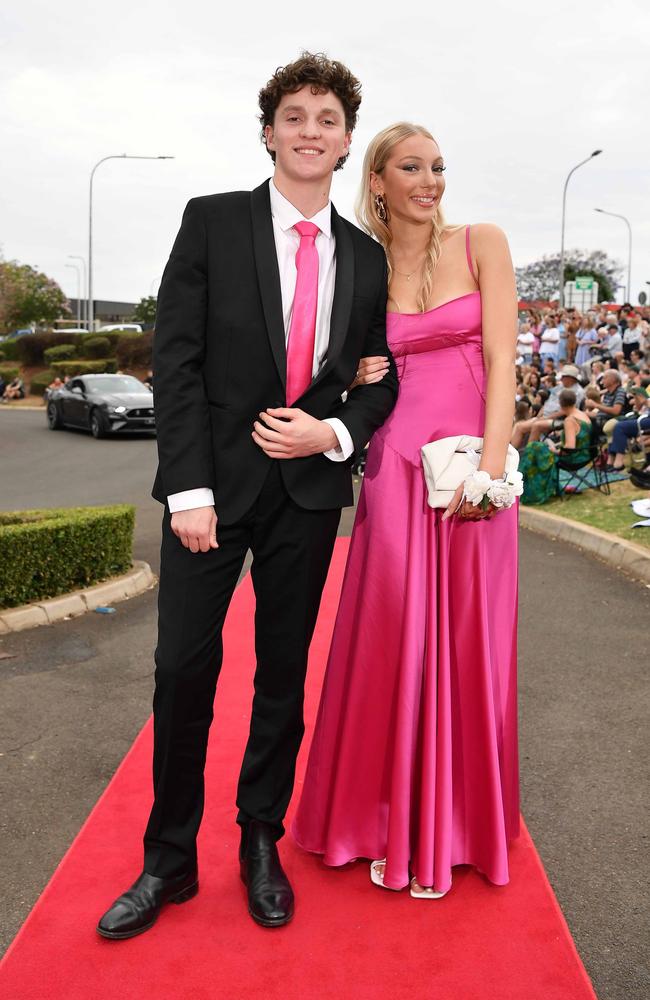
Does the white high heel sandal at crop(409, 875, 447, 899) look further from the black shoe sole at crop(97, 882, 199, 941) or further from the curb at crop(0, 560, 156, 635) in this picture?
the curb at crop(0, 560, 156, 635)

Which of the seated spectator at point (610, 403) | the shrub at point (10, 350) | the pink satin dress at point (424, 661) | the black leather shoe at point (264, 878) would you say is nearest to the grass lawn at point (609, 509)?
the seated spectator at point (610, 403)

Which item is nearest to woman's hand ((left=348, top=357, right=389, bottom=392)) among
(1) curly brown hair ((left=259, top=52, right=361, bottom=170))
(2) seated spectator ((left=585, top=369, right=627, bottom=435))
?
(1) curly brown hair ((left=259, top=52, right=361, bottom=170))

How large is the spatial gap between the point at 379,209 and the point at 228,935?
2249 millimetres

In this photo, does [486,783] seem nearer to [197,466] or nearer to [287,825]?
[287,825]

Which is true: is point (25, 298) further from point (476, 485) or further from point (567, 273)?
point (476, 485)

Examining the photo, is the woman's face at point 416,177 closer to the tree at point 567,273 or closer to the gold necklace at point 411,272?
the gold necklace at point 411,272

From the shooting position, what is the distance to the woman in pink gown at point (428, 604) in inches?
112

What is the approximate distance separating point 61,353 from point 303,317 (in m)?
36.9

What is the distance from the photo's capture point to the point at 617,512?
984 cm

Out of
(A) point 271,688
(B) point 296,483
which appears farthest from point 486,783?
(B) point 296,483

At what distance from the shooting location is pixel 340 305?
8.73 feet

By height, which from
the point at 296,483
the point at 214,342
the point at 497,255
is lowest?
the point at 296,483

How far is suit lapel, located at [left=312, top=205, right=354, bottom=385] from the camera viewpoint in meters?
2.65

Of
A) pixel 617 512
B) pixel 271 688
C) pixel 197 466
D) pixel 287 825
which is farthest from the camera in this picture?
pixel 617 512
